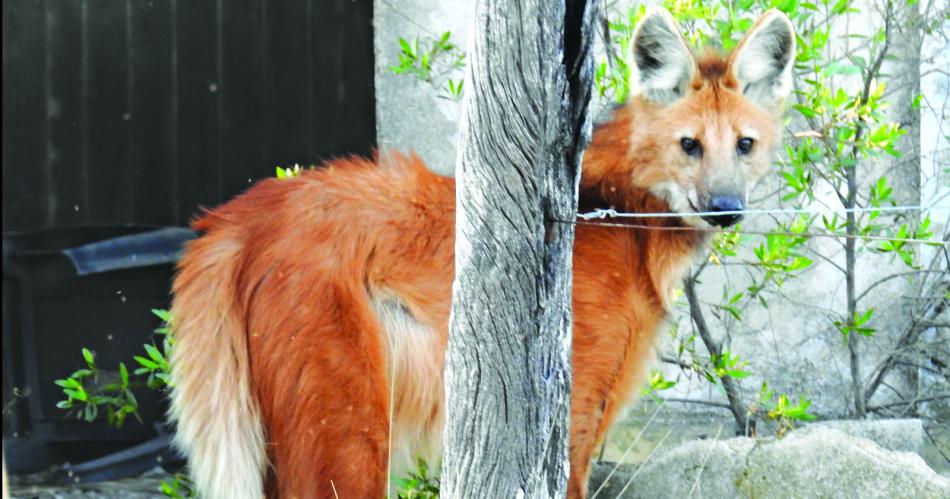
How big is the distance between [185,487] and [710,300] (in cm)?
240

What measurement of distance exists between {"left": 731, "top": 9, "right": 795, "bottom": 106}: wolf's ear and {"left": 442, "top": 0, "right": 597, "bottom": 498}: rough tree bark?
1.34 meters

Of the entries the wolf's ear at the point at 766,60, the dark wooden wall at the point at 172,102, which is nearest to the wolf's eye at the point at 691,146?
the wolf's ear at the point at 766,60

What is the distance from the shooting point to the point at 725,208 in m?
3.08

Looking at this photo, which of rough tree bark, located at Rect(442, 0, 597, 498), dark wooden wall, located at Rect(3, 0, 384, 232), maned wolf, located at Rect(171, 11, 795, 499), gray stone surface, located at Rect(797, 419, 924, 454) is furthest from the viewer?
dark wooden wall, located at Rect(3, 0, 384, 232)

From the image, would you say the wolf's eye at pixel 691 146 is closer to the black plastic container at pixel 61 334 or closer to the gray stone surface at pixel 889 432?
the gray stone surface at pixel 889 432

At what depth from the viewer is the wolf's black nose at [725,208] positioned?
3.08m

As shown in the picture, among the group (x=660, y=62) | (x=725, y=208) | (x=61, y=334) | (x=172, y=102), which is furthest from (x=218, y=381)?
(x=172, y=102)

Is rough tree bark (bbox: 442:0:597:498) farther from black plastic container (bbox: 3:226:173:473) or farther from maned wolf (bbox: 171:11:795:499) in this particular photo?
black plastic container (bbox: 3:226:173:473)

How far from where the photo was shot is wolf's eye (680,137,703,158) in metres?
3.23

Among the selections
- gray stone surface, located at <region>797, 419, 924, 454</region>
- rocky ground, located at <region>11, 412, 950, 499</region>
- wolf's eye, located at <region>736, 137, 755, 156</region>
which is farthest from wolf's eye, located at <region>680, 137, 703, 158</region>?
gray stone surface, located at <region>797, 419, 924, 454</region>

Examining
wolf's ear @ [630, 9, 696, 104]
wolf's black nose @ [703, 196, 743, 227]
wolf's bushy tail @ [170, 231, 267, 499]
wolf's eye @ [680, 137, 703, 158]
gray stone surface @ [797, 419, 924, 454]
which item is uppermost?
wolf's ear @ [630, 9, 696, 104]

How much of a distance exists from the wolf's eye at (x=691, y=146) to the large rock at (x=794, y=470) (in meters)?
0.84

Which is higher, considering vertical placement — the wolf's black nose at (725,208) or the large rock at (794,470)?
the wolf's black nose at (725,208)

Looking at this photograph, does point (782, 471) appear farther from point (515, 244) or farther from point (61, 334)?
point (61, 334)
